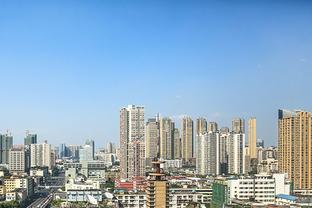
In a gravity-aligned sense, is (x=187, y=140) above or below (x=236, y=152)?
above

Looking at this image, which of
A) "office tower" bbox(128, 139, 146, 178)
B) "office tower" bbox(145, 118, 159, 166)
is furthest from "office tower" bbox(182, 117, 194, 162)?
"office tower" bbox(128, 139, 146, 178)

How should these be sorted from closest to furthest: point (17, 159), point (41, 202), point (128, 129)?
point (41, 202) → point (128, 129) → point (17, 159)

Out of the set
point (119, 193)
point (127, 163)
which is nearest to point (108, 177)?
point (127, 163)

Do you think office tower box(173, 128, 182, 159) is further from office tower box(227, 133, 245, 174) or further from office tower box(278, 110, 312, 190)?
office tower box(278, 110, 312, 190)

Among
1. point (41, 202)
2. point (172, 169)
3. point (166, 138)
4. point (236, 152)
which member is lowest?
point (41, 202)

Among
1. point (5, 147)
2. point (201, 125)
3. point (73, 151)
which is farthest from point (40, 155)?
point (201, 125)

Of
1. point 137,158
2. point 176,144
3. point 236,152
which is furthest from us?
point 176,144

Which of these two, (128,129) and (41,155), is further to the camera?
(41,155)

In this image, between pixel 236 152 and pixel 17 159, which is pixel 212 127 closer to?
pixel 236 152
